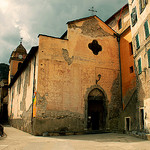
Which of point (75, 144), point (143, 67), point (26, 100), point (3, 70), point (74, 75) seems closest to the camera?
point (75, 144)

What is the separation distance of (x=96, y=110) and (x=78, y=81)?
3159mm

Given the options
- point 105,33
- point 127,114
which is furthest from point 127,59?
point 127,114

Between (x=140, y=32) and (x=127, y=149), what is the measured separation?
313 inches

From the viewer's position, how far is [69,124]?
13508mm

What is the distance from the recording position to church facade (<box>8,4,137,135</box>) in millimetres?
13273

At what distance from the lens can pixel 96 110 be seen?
609 inches

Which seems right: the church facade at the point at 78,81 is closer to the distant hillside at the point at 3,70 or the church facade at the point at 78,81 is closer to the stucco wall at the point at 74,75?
the stucco wall at the point at 74,75

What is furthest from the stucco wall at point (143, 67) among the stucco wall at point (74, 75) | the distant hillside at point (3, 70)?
the distant hillside at point (3, 70)

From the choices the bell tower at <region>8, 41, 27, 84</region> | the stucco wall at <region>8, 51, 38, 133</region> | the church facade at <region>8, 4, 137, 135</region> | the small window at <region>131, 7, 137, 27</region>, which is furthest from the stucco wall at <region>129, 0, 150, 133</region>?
the bell tower at <region>8, 41, 27, 84</region>

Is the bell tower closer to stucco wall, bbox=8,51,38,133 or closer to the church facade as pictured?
stucco wall, bbox=8,51,38,133

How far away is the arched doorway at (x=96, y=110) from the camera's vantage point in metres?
15.0

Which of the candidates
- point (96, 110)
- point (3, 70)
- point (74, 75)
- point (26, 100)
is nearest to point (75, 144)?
point (74, 75)

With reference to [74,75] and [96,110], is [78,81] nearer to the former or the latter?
[74,75]

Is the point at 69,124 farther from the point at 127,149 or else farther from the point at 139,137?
the point at 127,149
